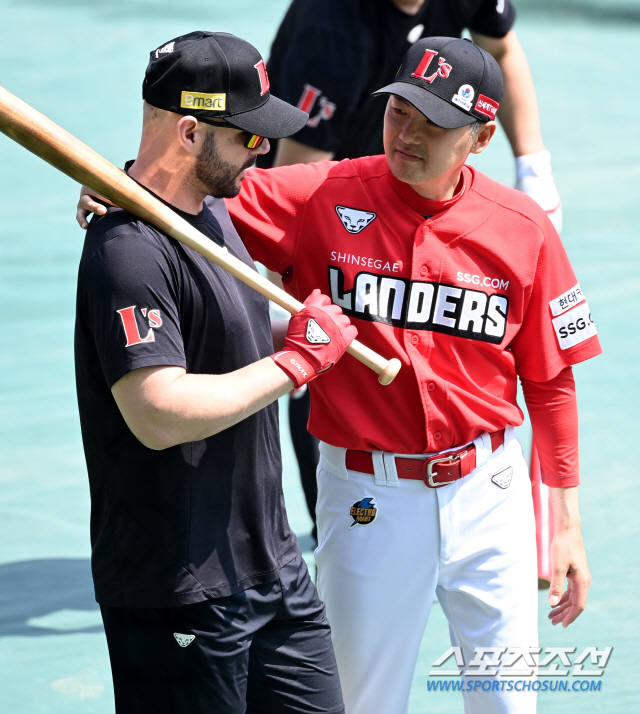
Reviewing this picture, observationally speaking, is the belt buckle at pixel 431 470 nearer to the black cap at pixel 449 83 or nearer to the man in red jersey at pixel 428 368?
the man in red jersey at pixel 428 368

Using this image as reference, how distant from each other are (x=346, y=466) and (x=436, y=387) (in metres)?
0.35

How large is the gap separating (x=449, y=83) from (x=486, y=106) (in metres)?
0.14

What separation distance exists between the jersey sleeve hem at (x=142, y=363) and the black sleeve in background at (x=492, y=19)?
2626 millimetres

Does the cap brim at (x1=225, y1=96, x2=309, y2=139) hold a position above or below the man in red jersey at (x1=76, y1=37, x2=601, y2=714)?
above

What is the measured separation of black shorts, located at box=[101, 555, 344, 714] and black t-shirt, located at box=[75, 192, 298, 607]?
0.05m

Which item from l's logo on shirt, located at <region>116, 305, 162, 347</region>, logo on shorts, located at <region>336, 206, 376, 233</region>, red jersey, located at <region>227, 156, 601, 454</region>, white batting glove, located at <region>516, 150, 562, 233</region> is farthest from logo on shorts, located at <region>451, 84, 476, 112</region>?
white batting glove, located at <region>516, 150, 562, 233</region>

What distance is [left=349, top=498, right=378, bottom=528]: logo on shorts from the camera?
2.97 meters

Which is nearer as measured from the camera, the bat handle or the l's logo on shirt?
the l's logo on shirt

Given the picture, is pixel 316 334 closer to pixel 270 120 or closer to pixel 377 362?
pixel 377 362

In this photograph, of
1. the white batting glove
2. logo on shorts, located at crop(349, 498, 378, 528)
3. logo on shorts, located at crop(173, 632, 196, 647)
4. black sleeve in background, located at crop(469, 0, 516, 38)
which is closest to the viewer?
logo on shorts, located at crop(173, 632, 196, 647)

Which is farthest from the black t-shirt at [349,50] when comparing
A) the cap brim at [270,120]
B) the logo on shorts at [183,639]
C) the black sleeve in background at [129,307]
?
the logo on shorts at [183,639]

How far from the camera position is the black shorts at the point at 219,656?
8.38ft

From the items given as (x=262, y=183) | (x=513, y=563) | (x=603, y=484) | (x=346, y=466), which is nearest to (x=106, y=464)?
(x=346, y=466)

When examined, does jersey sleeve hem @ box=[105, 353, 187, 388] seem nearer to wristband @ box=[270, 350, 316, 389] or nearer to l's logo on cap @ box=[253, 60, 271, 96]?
wristband @ box=[270, 350, 316, 389]
